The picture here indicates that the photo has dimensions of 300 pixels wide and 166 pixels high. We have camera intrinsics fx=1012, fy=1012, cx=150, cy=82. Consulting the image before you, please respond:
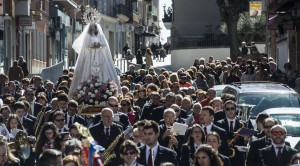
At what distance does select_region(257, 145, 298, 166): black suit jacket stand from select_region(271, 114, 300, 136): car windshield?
333 centimetres

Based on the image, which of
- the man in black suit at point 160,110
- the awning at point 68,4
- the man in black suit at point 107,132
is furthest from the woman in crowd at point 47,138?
the awning at point 68,4

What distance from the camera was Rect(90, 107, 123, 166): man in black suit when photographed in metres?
15.5

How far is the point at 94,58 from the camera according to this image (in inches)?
875

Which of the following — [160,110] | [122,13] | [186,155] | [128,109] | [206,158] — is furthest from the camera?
[122,13]

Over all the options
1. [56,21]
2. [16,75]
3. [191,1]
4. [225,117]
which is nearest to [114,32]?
→ [191,1]

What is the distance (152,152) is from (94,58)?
9.65 metres

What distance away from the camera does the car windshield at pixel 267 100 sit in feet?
65.7

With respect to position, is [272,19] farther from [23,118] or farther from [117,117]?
[23,118]

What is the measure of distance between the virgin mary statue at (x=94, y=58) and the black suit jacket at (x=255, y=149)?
822cm

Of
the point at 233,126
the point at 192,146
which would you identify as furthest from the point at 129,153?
the point at 233,126

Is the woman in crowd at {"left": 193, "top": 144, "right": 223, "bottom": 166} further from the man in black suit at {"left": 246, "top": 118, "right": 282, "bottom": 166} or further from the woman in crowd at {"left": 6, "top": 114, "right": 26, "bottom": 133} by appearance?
the woman in crowd at {"left": 6, "top": 114, "right": 26, "bottom": 133}

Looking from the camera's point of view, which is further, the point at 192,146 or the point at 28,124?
the point at 28,124

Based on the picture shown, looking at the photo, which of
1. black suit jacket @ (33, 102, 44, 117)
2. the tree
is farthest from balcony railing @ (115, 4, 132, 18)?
black suit jacket @ (33, 102, 44, 117)

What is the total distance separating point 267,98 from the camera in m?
20.3
